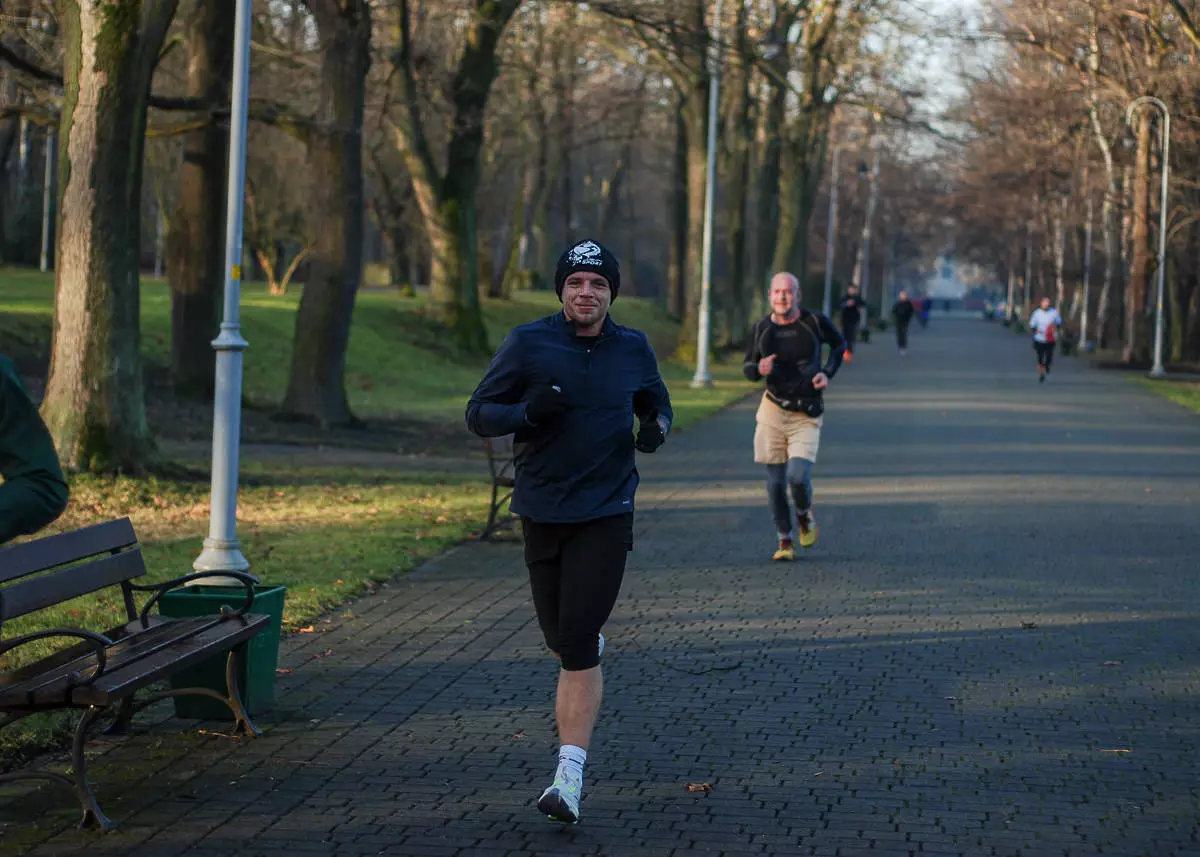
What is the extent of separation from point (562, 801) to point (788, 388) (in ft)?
21.4

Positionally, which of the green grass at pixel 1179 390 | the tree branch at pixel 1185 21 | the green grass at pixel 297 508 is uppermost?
the tree branch at pixel 1185 21

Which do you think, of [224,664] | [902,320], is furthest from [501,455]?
[902,320]

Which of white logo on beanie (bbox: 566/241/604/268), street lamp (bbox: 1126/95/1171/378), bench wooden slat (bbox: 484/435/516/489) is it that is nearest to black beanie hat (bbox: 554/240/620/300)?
white logo on beanie (bbox: 566/241/604/268)

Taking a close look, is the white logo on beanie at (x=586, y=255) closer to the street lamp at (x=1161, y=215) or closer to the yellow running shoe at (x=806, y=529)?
the yellow running shoe at (x=806, y=529)

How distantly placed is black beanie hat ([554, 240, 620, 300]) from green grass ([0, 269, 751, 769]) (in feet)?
8.93

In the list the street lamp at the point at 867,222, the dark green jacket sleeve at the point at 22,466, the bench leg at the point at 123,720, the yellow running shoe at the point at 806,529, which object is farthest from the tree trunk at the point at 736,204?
the dark green jacket sleeve at the point at 22,466

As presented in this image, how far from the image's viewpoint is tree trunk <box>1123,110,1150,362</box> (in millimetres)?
42656

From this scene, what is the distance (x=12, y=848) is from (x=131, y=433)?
966cm

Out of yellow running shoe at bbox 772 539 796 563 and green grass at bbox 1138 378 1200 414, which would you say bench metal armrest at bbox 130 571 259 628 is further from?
green grass at bbox 1138 378 1200 414

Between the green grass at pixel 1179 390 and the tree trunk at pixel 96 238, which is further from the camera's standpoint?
the green grass at pixel 1179 390

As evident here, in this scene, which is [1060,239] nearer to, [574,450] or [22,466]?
[574,450]

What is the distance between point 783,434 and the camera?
11.9 m

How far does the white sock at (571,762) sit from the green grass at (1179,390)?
1006 inches

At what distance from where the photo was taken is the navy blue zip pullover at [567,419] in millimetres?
5789
